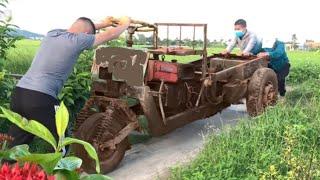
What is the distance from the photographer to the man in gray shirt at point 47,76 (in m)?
5.06

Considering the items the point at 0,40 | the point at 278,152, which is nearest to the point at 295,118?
the point at 278,152

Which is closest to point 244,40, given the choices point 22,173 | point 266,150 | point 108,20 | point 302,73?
point 108,20

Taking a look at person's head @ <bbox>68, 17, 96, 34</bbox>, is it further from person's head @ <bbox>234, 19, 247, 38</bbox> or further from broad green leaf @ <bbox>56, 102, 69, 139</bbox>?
person's head @ <bbox>234, 19, 247, 38</bbox>

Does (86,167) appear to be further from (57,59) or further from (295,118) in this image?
(295,118)

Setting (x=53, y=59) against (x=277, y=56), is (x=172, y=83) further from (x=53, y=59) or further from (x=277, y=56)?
(x=277, y=56)

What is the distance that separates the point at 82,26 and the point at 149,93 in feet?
4.78

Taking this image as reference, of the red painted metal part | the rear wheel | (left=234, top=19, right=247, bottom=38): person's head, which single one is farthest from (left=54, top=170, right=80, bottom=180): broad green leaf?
(left=234, top=19, right=247, bottom=38): person's head

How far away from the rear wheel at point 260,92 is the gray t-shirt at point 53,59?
3.49 m

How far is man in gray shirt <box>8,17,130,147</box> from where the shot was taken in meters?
5.06

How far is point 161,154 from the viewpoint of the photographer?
23.1ft

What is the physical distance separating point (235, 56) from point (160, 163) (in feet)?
10.4

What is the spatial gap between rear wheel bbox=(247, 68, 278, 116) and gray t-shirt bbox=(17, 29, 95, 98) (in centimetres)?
349

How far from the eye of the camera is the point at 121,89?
6.55m

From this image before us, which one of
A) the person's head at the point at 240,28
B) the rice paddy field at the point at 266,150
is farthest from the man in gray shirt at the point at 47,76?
the person's head at the point at 240,28
